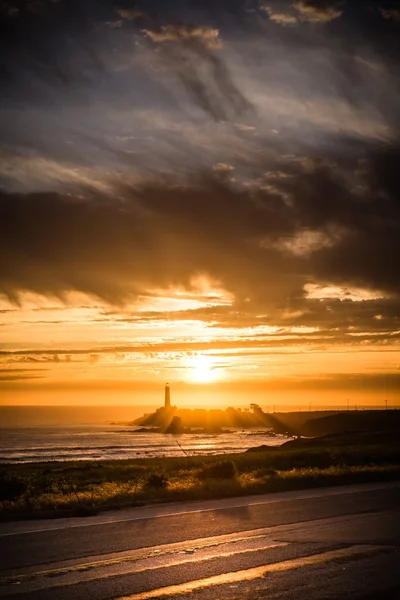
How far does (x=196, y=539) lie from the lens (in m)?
13.3

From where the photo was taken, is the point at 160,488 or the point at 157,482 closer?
the point at 160,488

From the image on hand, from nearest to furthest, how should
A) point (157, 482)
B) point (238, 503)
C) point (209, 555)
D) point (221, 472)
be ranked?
1. point (209, 555)
2. point (238, 503)
3. point (157, 482)
4. point (221, 472)

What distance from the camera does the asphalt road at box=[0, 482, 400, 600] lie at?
358 inches

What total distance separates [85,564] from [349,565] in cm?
435

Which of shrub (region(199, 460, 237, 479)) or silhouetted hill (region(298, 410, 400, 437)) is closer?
shrub (region(199, 460, 237, 479))

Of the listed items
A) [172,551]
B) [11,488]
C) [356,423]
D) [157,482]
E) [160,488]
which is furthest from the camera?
[356,423]

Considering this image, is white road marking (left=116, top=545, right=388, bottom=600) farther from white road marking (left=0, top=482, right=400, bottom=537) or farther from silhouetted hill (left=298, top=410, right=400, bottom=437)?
silhouetted hill (left=298, top=410, right=400, bottom=437)

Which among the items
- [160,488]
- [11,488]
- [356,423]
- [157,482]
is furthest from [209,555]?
[356,423]

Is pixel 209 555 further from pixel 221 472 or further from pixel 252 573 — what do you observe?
pixel 221 472

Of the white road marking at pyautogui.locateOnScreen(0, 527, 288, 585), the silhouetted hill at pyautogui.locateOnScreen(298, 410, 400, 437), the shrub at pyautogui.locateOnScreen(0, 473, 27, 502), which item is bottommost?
the silhouetted hill at pyautogui.locateOnScreen(298, 410, 400, 437)

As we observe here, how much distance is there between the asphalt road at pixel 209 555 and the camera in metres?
9.09

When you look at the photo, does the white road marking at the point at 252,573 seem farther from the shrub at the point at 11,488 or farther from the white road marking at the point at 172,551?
the shrub at the point at 11,488

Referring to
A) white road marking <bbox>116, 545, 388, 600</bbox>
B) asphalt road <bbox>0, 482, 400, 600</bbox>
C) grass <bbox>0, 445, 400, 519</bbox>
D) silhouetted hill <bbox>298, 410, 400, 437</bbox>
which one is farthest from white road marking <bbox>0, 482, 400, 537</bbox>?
silhouetted hill <bbox>298, 410, 400, 437</bbox>

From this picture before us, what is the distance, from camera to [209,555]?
37.9 ft
